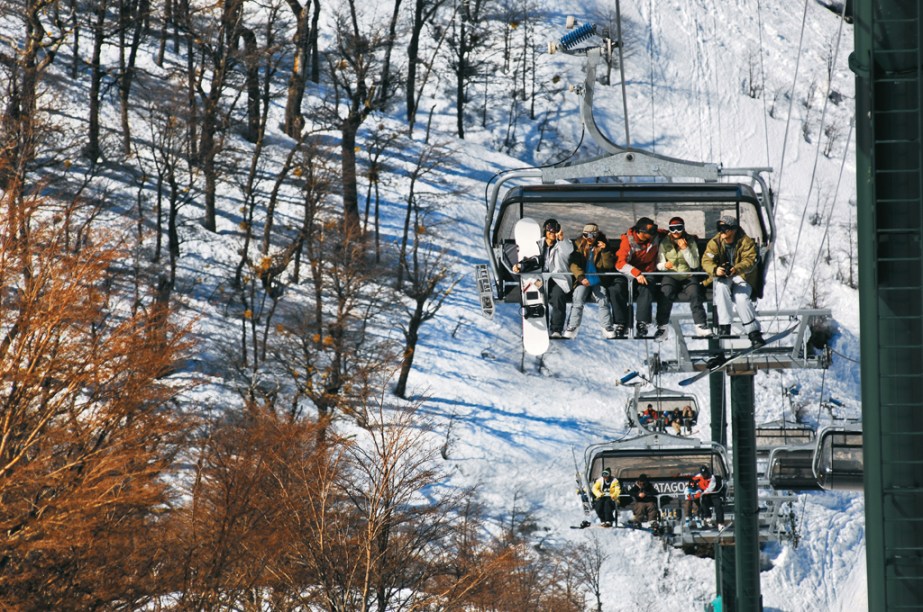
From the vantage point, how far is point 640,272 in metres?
13.0

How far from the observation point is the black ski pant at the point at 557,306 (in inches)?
540

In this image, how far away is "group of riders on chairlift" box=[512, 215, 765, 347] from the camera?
12969 mm

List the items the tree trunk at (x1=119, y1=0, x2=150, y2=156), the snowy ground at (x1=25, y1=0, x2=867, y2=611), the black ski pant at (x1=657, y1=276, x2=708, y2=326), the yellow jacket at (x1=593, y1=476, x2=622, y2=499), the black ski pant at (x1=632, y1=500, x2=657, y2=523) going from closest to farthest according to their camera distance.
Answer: the black ski pant at (x1=657, y1=276, x2=708, y2=326)
the yellow jacket at (x1=593, y1=476, x2=622, y2=499)
the black ski pant at (x1=632, y1=500, x2=657, y2=523)
the snowy ground at (x1=25, y1=0, x2=867, y2=611)
the tree trunk at (x1=119, y1=0, x2=150, y2=156)

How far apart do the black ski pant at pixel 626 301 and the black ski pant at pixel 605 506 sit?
7.70 metres

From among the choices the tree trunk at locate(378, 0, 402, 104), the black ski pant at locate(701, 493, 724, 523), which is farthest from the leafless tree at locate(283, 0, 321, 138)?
the black ski pant at locate(701, 493, 724, 523)

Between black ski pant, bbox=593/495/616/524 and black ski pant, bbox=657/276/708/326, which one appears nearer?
black ski pant, bbox=657/276/708/326

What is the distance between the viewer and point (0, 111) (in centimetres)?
3969

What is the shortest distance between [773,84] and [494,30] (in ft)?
46.4

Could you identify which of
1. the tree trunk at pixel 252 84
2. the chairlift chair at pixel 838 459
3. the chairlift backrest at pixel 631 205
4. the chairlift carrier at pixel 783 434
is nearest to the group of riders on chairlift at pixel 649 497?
the chairlift chair at pixel 838 459

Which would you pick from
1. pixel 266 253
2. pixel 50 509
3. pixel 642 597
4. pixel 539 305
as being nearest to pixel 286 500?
→ pixel 50 509

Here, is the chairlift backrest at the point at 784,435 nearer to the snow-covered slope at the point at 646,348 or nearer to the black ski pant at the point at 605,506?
the snow-covered slope at the point at 646,348

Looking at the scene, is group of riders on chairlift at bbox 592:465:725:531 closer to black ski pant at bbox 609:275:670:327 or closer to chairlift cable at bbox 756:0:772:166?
black ski pant at bbox 609:275:670:327

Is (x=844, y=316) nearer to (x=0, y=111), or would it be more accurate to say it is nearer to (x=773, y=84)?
(x=773, y=84)

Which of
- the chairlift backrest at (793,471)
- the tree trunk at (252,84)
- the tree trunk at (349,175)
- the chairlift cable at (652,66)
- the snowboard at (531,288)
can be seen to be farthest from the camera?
the chairlift cable at (652,66)
